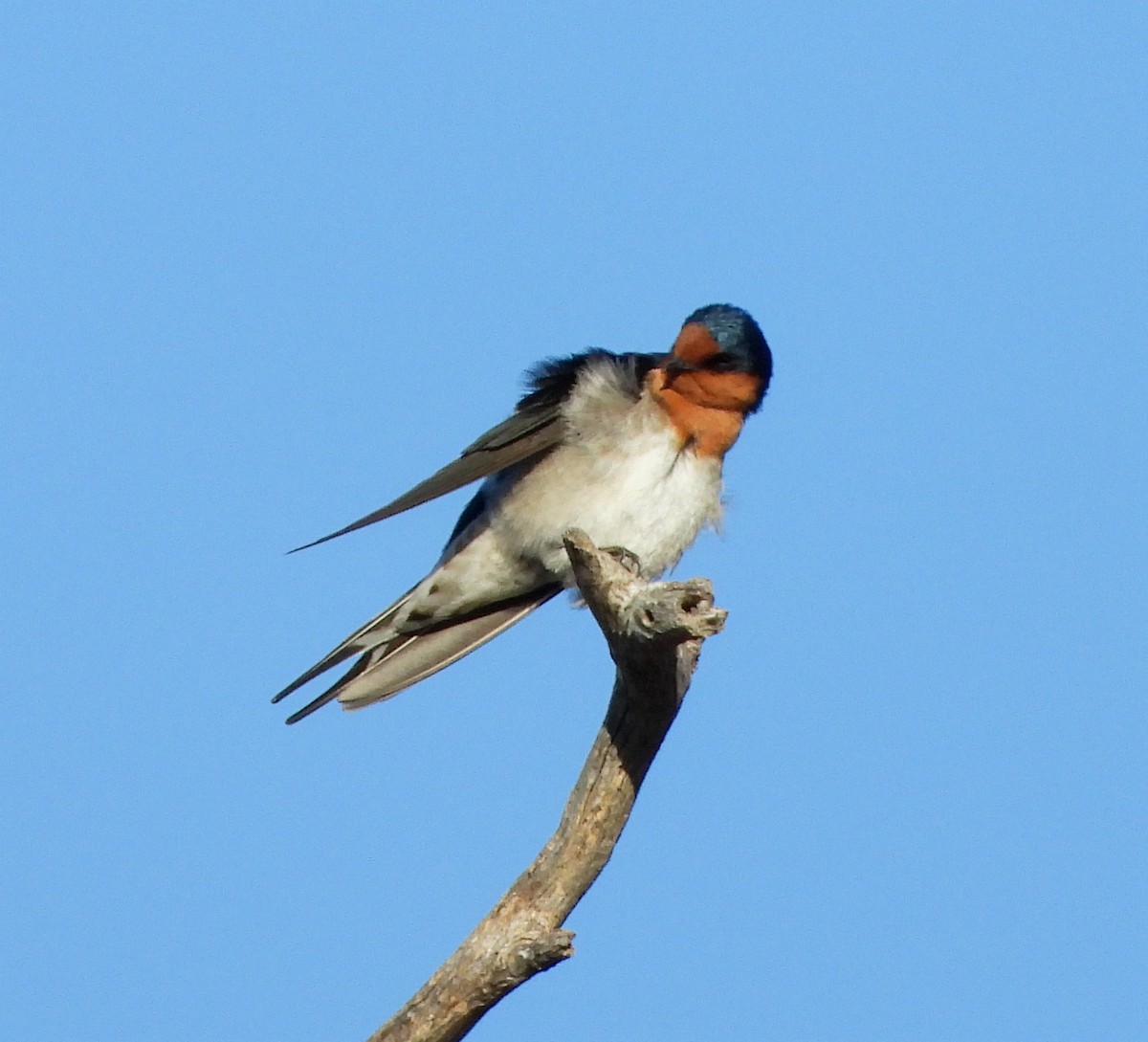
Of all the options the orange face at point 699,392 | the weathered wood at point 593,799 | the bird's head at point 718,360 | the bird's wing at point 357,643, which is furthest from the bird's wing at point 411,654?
the weathered wood at point 593,799

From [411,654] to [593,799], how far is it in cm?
Answer: 171

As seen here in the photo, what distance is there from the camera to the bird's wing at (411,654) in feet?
21.0

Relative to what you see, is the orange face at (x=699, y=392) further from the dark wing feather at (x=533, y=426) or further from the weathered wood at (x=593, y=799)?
the weathered wood at (x=593, y=799)

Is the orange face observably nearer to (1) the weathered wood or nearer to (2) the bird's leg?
(2) the bird's leg

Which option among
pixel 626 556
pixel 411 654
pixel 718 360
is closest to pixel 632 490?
pixel 626 556

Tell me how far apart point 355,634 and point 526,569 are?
2.02 ft

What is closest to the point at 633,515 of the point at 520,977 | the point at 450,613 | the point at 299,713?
the point at 450,613

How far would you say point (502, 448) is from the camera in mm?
6176

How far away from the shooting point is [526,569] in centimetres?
647

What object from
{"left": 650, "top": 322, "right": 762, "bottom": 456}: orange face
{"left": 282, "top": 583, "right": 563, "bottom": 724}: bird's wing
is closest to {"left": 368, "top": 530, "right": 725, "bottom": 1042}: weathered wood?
{"left": 650, "top": 322, "right": 762, "bottom": 456}: orange face

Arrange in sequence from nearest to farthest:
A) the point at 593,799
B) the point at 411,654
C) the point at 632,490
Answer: the point at 593,799
the point at 632,490
the point at 411,654

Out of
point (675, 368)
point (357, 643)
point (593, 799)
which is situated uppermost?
point (675, 368)

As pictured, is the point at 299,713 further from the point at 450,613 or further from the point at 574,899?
the point at 574,899

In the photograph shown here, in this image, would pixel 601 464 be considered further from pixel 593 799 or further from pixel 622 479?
pixel 593 799
